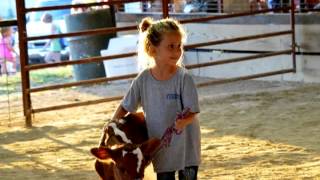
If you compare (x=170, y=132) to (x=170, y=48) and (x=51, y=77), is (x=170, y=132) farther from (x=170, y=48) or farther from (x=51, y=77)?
(x=51, y=77)

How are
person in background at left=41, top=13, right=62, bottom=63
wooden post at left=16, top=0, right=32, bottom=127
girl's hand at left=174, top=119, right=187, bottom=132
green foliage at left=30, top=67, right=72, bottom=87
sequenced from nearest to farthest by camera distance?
girl's hand at left=174, top=119, right=187, bottom=132
wooden post at left=16, top=0, right=32, bottom=127
green foliage at left=30, top=67, right=72, bottom=87
person in background at left=41, top=13, right=62, bottom=63

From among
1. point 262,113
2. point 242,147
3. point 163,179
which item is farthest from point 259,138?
point 163,179

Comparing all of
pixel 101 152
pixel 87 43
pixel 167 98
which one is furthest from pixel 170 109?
pixel 87 43

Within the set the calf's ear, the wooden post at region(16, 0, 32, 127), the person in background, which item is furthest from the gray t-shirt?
the person in background

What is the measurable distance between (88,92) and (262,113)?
3.55 m

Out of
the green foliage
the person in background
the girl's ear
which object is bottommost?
the green foliage

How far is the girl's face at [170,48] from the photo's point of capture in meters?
3.35

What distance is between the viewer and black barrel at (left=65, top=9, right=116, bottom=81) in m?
11.8

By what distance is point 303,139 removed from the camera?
6.36 m

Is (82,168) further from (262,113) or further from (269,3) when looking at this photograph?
(269,3)

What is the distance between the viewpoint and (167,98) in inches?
135

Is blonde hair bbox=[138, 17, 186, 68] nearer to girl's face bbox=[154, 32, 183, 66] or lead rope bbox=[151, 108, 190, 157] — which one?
girl's face bbox=[154, 32, 183, 66]

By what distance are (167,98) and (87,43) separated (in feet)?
27.9

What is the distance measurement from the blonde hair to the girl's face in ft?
0.06
